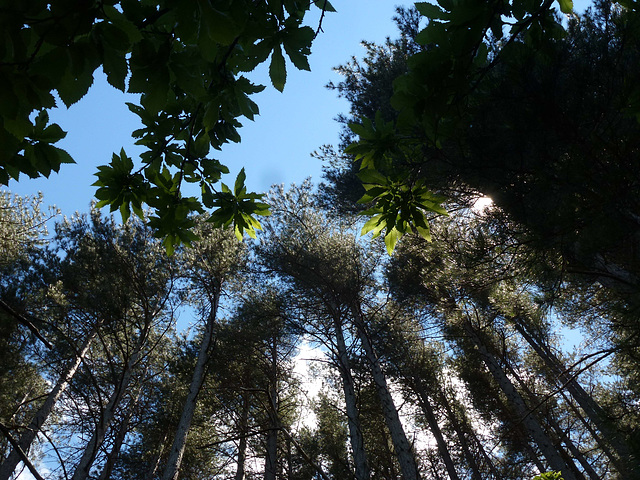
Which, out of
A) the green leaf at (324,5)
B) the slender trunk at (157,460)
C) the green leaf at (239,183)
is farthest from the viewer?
the slender trunk at (157,460)

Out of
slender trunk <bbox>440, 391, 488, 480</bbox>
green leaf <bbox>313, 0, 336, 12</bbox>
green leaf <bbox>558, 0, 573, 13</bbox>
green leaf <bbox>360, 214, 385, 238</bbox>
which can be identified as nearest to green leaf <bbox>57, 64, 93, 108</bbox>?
Answer: green leaf <bbox>313, 0, 336, 12</bbox>

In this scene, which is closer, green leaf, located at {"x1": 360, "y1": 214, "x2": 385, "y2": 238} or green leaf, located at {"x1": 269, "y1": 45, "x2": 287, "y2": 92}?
green leaf, located at {"x1": 269, "y1": 45, "x2": 287, "y2": 92}

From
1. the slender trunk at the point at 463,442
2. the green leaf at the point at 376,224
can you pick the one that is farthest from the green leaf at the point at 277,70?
the slender trunk at the point at 463,442

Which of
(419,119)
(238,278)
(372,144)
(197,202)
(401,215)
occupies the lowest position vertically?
(419,119)

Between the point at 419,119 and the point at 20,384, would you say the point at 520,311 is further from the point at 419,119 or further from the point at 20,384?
the point at 20,384

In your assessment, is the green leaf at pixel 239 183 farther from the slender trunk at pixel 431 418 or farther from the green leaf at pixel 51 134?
the slender trunk at pixel 431 418

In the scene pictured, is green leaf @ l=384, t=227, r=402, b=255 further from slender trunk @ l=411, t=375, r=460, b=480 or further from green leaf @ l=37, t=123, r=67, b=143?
slender trunk @ l=411, t=375, r=460, b=480

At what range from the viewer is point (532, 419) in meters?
7.81

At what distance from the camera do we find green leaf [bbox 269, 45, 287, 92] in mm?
999

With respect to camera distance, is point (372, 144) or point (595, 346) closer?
point (372, 144)

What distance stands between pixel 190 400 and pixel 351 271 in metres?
4.63

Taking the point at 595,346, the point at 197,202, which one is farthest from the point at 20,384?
the point at 595,346

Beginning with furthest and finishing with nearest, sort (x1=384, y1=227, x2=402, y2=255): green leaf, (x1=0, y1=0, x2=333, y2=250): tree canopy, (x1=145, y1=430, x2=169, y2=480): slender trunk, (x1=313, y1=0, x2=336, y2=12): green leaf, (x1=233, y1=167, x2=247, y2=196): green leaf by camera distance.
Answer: (x1=145, y1=430, x2=169, y2=480): slender trunk
(x1=233, y1=167, x2=247, y2=196): green leaf
(x1=384, y1=227, x2=402, y2=255): green leaf
(x1=313, y1=0, x2=336, y2=12): green leaf
(x1=0, y1=0, x2=333, y2=250): tree canopy

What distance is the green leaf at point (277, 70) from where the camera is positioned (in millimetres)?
999
